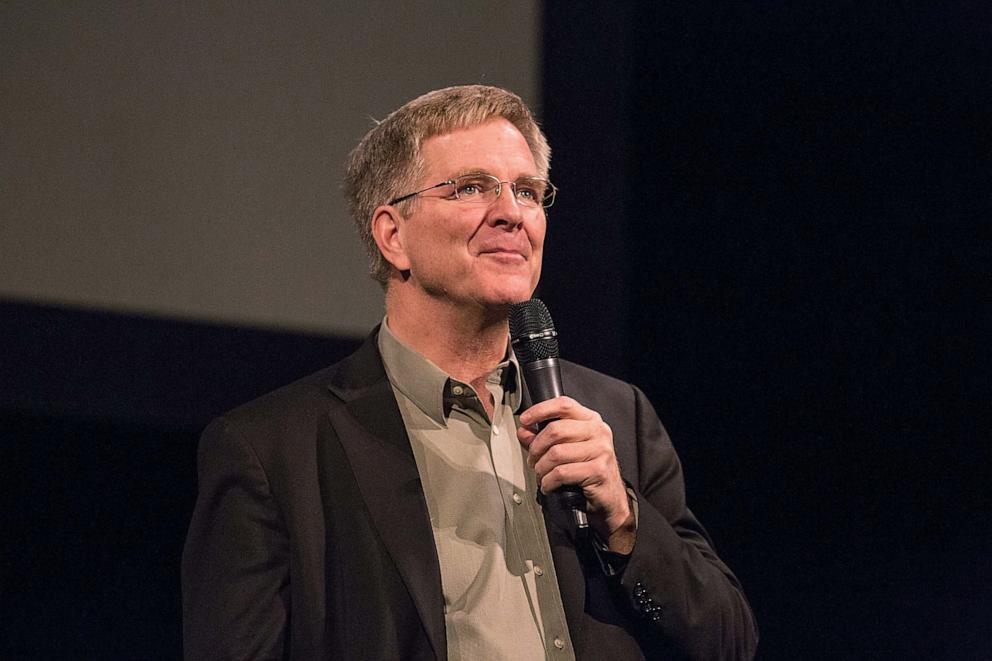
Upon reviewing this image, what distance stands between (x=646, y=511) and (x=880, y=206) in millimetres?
1840

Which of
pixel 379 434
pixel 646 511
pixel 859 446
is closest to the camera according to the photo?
pixel 646 511

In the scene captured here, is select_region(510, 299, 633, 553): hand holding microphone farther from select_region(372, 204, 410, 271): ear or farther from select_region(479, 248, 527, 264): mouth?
select_region(372, 204, 410, 271): ear

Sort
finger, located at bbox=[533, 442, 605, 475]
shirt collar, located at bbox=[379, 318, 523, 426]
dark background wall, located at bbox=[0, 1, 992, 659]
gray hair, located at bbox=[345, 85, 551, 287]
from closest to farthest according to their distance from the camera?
finger, located at bbox=[533, 442, 605, 475], shirt collar, located at bbox=[379, 318, 523, 426], gray hair, located at bbox=[345, 85, 551, 287], dark background wall, located at bbox=[0, 1, 992, 659]

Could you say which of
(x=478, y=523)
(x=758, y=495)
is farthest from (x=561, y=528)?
(x=758, y=495)

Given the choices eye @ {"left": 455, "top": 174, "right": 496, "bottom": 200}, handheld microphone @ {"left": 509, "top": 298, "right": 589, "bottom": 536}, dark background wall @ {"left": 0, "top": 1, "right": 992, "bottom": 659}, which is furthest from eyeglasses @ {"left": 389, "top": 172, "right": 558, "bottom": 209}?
dark background wall @ {"left": 0, "top": 1, "right": 992, "bottom": 659}

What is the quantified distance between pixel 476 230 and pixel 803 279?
5.33ft

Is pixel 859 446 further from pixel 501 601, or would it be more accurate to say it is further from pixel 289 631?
pixel 289 631

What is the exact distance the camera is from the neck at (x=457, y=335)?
1.84 meters

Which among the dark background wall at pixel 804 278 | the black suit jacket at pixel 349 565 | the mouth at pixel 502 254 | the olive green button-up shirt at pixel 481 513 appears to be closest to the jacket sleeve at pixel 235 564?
the black suit jacket at pixel 349 565

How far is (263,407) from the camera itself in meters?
1.72

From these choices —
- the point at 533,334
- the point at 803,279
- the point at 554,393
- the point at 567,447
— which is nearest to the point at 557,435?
the point at 567,447

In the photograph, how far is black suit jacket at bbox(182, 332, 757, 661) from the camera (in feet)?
5.12

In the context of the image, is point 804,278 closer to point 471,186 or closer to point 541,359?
point 471,186

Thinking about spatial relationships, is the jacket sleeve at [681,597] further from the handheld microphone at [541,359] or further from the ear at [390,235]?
the ear at [390,235]
